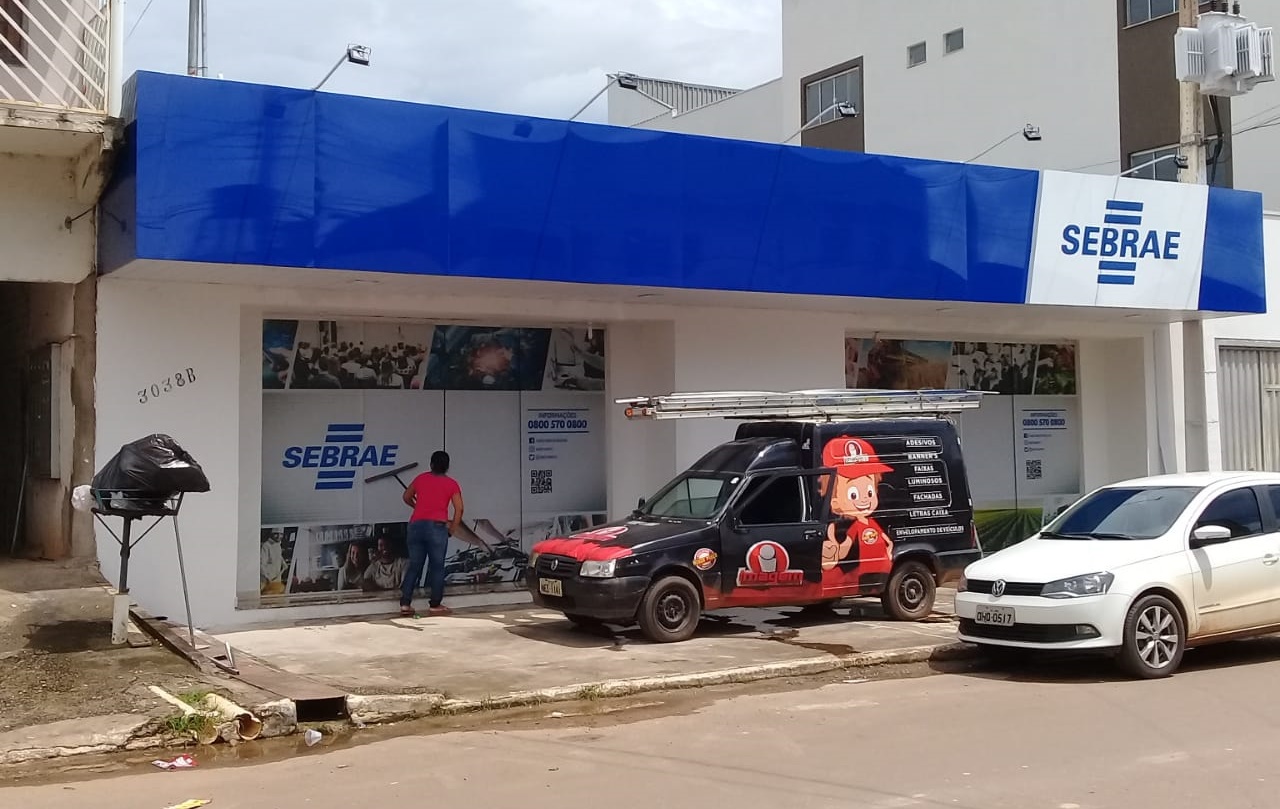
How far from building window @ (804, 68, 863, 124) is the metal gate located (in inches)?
539

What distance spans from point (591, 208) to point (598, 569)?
3.90 meters

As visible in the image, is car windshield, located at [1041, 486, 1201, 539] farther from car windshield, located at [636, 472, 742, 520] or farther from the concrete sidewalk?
car windshield, located at [636, 472, 742, 520]

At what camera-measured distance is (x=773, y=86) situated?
33.9 meters

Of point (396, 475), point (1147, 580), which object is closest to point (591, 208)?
point (396, 475)

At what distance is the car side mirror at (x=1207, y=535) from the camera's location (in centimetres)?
1002

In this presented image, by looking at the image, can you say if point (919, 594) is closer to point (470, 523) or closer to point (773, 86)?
point (470, 523)

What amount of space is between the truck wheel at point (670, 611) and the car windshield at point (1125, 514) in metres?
3.33

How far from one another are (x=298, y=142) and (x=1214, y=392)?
14.4 metres

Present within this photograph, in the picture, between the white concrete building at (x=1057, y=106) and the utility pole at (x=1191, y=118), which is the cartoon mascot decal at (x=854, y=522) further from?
the utility pole at (x=1191, y=118)

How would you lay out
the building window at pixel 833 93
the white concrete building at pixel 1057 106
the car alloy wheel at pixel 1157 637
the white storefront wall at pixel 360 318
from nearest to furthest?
the car alloy wheel at pixel 1157 637 → the white storefront wall at pixel 360 318 → the white concrete building at pixel 1057 106 → the building window at pixel 833 93

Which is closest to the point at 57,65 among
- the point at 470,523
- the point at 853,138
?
the point at 470,523

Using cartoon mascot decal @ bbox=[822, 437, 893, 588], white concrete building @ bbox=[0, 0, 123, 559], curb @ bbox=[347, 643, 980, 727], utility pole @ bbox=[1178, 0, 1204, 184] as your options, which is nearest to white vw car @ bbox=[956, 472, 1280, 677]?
curb @ bbox=[347, 643, 980, 727]

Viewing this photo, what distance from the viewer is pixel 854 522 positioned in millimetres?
12398

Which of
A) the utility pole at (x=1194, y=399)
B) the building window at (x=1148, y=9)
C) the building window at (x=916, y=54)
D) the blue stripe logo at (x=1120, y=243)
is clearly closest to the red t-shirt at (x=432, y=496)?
the blue stripe logo at (x=1120, y=243)
